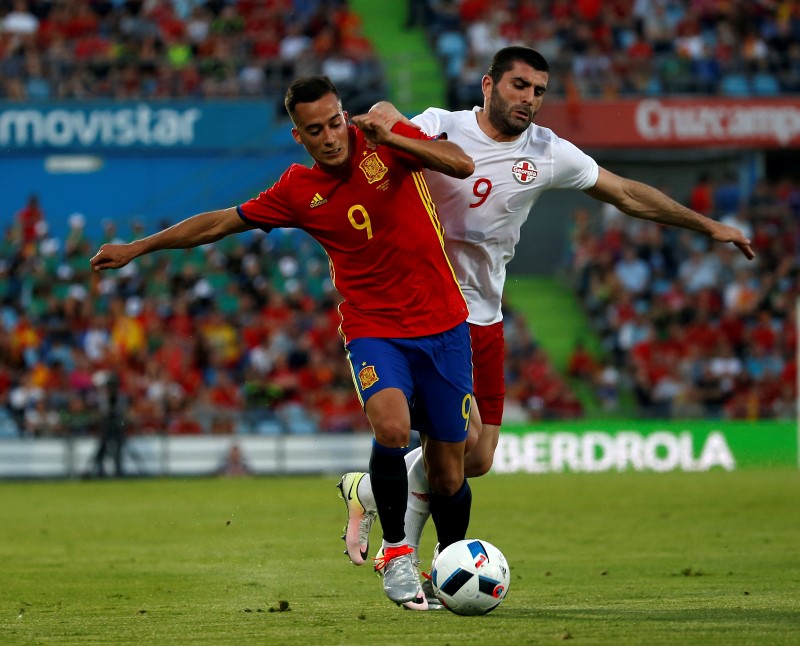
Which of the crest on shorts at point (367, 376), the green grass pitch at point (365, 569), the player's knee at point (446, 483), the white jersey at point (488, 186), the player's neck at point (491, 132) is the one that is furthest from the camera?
the player's neck at point (491, 132)

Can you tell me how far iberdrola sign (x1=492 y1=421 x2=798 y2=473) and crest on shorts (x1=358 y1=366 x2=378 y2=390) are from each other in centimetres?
1641

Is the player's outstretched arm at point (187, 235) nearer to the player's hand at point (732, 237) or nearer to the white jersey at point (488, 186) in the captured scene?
the white jersey at point (488, 186)

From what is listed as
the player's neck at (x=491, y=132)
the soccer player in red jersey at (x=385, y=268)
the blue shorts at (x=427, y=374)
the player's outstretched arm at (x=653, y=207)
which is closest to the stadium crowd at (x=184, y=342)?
the player's neck at (x=491, y=132)

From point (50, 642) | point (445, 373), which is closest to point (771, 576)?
point (445, 373)

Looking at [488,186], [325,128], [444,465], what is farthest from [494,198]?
[444,465]

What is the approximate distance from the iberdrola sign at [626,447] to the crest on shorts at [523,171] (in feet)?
51.5

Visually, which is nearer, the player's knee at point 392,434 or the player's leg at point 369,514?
the player's knee at point 392,434

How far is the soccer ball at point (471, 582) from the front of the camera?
7293mm

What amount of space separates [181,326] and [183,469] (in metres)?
2.58

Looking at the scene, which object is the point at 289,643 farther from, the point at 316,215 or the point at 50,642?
the point at 316,215

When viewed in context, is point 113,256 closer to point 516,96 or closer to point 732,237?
point 516,96

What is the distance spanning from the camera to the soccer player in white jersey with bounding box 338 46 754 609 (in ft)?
26.5

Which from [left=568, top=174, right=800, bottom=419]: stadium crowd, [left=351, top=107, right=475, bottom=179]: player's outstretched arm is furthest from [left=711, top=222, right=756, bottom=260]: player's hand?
[left=568, top=174, right=800, bottom=419]: stadium crowd

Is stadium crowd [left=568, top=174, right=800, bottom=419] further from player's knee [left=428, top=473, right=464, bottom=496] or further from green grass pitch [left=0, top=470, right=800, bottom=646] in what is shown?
player's knee [left=428, top=473, right=464, bottom=496]
